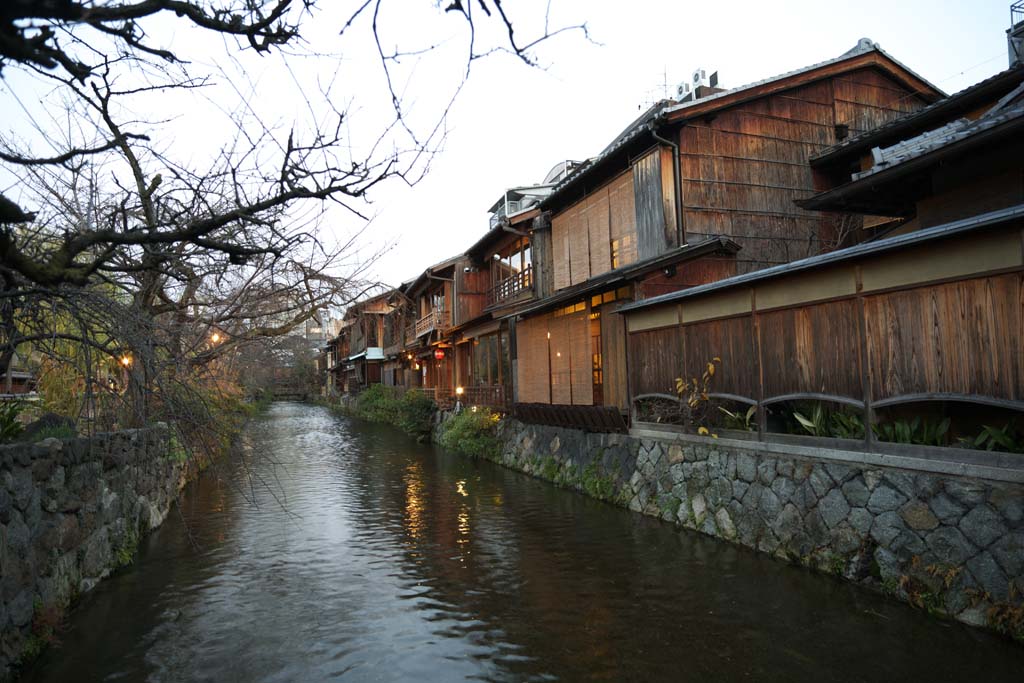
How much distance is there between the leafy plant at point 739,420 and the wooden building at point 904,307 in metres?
0.29

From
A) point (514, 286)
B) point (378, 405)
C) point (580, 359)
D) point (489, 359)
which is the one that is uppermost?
point (514, 286)

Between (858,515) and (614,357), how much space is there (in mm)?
6967

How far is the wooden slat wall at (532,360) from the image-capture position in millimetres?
17398

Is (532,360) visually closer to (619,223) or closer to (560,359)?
(560,359)

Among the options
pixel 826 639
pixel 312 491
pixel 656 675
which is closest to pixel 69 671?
pixel 656 675

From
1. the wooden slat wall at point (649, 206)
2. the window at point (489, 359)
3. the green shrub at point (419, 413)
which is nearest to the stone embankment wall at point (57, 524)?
the wooden slat wall at point (649, 206)

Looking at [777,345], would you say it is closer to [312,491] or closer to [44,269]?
[44,269]

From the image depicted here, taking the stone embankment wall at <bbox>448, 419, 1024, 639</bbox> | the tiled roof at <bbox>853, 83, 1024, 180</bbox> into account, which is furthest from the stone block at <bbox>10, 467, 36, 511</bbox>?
the tiled roof at <bbox>853, 83, 1024, 180</bbox>

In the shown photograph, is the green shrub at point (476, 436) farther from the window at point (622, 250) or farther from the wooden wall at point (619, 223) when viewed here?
the window at point (622, 250)

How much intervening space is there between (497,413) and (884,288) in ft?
49.1

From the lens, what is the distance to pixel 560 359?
16.4 meters

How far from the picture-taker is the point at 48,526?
670 cm

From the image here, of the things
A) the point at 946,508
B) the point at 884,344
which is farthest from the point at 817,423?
the point at 946,508

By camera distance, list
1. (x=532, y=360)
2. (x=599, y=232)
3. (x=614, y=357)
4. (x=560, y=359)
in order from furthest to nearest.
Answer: (x=532, y=360) < (x=599, y=232) < (x=560, y=359) < (x=614, y=357)
